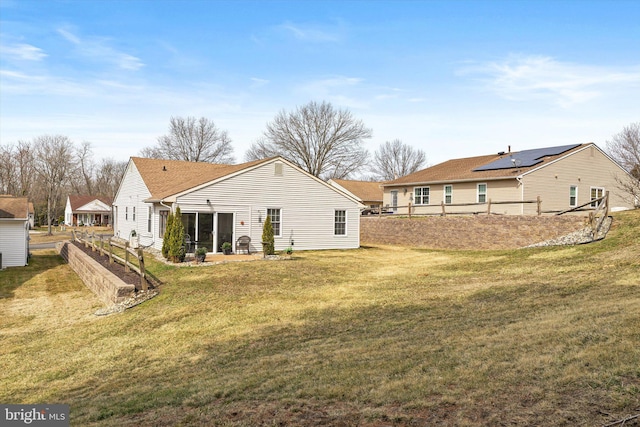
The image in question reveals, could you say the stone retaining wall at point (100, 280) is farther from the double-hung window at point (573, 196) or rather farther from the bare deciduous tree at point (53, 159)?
the bare deciduous tree at point (53, 159)

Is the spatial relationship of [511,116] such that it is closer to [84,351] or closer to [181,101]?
[181,101]

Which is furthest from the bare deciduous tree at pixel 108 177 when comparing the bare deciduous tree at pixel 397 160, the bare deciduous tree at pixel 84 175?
the bare deciduous tree at pixel 397 160

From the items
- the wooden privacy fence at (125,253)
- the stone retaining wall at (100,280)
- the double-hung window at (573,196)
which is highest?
the double-hung window at (573,196)

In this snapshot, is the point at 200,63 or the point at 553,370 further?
the point at 200,63

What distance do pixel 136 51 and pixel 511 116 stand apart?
63.3ft

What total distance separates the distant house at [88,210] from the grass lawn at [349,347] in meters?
59.5

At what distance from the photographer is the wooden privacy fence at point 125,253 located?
13.9 m

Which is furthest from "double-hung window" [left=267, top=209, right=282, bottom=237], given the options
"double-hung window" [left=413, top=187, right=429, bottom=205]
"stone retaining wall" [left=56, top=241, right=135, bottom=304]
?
"double-hung window" [left=413, top=187, right=429, bottom=205]

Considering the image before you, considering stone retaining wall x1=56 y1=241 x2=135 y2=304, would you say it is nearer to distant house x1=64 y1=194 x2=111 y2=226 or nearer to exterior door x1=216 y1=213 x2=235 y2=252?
exterior door x1=216 y1=213 x2=235 y2=252

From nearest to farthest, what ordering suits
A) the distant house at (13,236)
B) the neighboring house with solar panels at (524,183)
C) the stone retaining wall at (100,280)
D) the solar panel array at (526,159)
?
the stone retaining wall at (100,280), the distant house at (13,236), the neighboring house with solar panels at (524,183), the solar panel array at (526,159)

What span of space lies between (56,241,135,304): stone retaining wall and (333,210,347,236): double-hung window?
1199cm

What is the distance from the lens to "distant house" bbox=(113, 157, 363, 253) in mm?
21656

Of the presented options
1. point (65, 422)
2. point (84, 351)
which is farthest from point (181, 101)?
point (65, 422)

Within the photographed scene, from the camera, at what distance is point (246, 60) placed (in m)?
23.1
